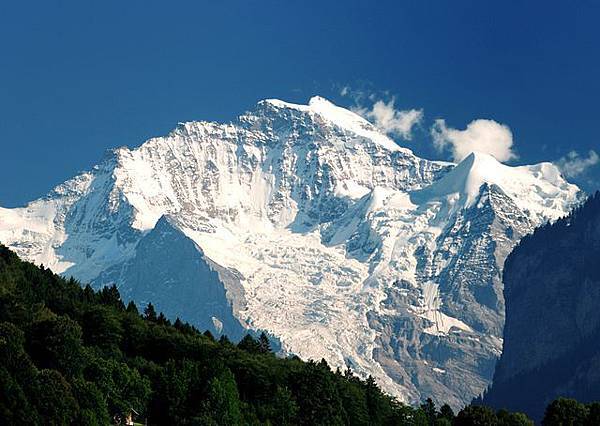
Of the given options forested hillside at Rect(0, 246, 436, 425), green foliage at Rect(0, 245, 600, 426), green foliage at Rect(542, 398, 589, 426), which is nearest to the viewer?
forested hillside at Rect(0, 246, 436, 425)

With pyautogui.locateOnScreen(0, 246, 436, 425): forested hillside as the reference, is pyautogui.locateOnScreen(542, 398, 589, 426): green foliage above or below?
above

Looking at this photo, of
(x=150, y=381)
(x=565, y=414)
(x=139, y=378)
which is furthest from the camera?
(x=565, y=414)

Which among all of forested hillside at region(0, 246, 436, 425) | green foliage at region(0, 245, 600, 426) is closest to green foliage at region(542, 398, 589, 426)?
green foliage at region(0, 245, 600, 426)

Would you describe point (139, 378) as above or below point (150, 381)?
below

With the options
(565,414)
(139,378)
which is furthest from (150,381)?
(565,414)

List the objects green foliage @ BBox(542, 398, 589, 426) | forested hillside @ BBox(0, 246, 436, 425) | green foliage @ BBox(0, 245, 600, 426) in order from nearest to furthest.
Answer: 1. forested hillside @ BBox(0, 246, 436, 425)
2. green foliage @ BBox(0, 245, 600, 426)
3. green foliage @ BBox(542, 398, 589, 426)

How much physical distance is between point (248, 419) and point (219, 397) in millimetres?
5650

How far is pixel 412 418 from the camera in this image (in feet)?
Answer: 568

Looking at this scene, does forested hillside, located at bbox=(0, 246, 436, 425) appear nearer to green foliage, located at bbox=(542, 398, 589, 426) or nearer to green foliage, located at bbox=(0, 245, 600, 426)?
green foliage, located at bbox=(0, 245, 600, 426)

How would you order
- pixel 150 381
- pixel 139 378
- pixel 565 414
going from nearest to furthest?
pixel 139 378 < pixel 150 381 < pixel 565 414

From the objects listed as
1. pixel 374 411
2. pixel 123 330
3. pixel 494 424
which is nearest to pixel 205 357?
pixel 123 330

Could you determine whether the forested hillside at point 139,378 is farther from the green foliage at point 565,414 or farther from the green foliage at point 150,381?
the green foliage at point 565,414

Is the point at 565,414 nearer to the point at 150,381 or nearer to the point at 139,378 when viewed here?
the point at 150,381

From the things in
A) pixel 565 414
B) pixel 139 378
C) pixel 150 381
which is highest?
pixel 565 414
